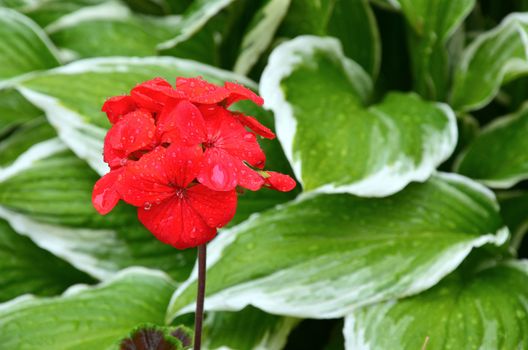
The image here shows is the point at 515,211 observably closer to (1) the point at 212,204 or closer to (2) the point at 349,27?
(2) the point at 349,27

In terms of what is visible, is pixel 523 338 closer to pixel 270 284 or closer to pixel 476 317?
pixel 476 317

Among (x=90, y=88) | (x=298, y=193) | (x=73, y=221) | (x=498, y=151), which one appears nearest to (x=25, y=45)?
(x=90, y=88)

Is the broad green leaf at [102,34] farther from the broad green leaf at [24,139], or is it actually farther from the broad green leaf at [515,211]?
the broad green leaf at [515,211]

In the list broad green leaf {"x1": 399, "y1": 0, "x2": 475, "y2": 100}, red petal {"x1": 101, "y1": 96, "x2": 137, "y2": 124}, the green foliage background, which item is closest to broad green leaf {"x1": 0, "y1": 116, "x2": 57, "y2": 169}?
the green foliage background

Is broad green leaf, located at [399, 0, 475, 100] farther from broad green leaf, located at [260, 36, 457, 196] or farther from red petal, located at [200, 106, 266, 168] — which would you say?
red petal, located at [200, 106, 266, 168]

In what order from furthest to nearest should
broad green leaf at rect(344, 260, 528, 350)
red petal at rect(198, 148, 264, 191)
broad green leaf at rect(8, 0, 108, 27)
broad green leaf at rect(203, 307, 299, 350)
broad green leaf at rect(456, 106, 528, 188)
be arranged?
broad green leaf at rect(8, 0, 108, 27), broad green leaf at rect(456, 106, 528, 188), broad green leaf at rect(203, 307, 299, 350), broad green leaf at rect(344, 260, 528, 350), red petal at rect(198, 148, 264, 191)

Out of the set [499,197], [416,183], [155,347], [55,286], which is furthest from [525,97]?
[155,347]
